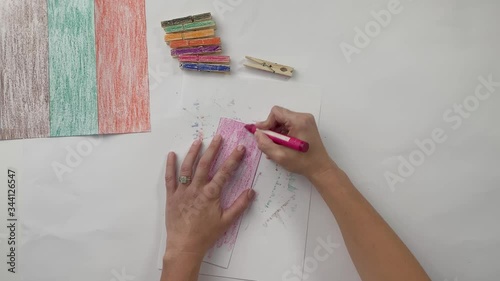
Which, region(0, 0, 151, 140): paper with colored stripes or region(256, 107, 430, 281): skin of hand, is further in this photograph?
region(0, 0, 151, 140): paper with colored stripes

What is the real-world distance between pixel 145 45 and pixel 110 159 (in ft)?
0.78

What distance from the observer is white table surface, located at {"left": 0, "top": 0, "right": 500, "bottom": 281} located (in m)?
0.74

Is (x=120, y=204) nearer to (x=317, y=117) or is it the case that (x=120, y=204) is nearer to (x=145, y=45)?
(x=145, y=45)

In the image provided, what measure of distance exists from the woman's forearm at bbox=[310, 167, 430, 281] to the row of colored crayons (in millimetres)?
288

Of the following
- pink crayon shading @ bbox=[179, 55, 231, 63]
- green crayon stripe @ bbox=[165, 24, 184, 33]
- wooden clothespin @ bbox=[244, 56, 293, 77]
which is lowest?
wooden clothespin @ bbox=[244, 56, 293, 77]

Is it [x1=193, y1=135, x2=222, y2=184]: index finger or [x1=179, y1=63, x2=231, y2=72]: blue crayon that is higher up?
[x1=179, y1=63, x2=231, y2=72]: blue crayon

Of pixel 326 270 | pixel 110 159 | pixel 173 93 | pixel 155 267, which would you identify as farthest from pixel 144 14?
pixel 326 270

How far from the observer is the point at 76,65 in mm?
778

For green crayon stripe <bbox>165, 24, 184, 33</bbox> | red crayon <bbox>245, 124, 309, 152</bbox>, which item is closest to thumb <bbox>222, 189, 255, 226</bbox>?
red crayon <bbox>245, 124, 309, 152</bbox>

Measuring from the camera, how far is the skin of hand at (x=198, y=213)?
0.74m

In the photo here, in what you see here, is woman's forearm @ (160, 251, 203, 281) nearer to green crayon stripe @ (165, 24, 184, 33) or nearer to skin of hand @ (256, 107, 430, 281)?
skin of hand @ (256, 107, 430, 281)

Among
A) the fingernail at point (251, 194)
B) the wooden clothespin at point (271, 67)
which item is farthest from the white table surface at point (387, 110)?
the fingernail at point (251, 194)

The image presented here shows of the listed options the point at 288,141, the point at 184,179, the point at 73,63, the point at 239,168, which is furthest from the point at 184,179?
the point at 73,63

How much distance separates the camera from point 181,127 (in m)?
0.78
